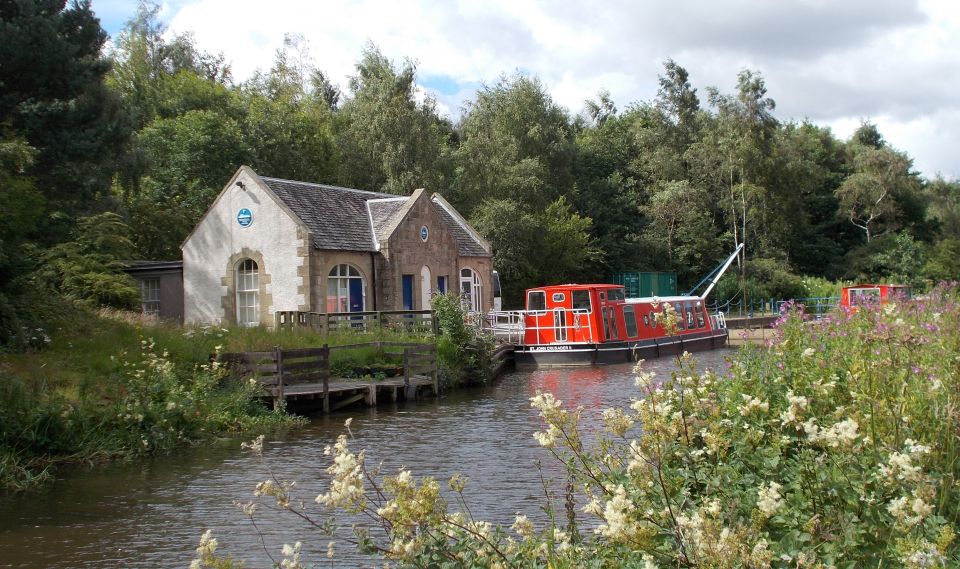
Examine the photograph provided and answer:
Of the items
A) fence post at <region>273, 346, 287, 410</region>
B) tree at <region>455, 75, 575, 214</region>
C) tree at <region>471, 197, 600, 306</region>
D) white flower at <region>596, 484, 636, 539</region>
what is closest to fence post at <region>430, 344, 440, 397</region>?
fence post at <region>273, 346, 287, 410</region>

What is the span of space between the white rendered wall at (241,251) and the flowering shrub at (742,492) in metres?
21.7

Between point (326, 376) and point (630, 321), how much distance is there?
15142mm

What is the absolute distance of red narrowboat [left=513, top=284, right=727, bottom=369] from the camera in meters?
29.9

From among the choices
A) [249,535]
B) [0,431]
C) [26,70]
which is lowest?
[249,535]

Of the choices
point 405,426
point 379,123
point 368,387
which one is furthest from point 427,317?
point 379,123

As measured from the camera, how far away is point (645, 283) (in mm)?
51406

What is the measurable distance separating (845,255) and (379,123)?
3186 cm

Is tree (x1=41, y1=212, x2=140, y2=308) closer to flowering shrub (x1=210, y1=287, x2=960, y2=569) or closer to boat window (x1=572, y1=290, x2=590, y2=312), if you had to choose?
boat window (x1=572, y1=290, x2=590, y2=312)

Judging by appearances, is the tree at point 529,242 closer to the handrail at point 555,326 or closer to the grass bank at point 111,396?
the handrail at point 555,326

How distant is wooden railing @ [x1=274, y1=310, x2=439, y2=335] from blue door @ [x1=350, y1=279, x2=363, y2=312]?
1626 mm

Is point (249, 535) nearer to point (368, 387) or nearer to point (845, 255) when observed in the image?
point (368, 387)

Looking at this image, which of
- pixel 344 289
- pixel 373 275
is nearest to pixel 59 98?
pixel 344 289

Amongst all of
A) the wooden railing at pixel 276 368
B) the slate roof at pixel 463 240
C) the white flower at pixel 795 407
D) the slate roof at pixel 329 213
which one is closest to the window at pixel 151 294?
the slate roof at pixel 329 213

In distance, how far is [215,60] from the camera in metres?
57.0
